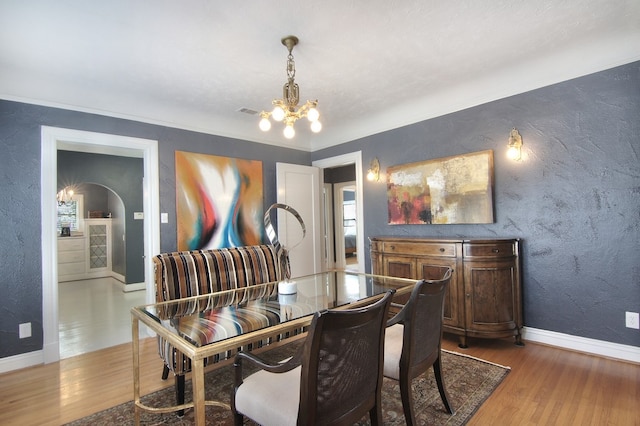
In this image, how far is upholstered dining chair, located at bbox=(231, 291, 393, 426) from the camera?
117cm

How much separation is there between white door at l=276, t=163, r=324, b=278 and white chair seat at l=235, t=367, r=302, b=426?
3008 mm

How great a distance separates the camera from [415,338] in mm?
1688

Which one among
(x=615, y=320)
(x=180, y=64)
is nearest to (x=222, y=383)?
(x=180, y=64)

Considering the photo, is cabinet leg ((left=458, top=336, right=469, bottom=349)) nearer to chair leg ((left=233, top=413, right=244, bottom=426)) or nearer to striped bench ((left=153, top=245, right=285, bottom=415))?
striped bench ((left=153, top=245, right=285, bottom=415))

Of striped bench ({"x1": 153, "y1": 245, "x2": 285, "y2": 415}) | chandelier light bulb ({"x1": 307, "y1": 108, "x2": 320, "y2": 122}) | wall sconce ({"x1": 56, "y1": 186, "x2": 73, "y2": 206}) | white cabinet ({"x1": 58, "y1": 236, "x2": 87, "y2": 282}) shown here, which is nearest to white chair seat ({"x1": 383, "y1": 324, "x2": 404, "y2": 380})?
striped bench ({"x1": 153, "y1": 245, "x2": 285, "y2": 415})

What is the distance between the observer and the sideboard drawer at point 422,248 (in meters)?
3.09

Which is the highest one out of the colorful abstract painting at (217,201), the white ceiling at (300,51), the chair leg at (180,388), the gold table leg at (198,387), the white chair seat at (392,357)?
the white ceiling at (300,51)

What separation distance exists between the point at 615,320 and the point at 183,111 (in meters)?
4.76

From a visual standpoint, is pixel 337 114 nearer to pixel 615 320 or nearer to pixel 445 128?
pixel 445 128

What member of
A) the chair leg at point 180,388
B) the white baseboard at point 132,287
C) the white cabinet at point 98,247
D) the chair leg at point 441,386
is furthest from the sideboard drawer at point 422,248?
the white cabinet at point 98,247

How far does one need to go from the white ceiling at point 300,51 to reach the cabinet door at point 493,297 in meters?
1.74

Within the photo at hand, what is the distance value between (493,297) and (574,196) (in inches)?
44.7

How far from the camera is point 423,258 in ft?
10.7

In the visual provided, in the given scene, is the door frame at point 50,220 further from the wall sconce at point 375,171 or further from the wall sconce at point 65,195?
the wall sconce at point 65,195
